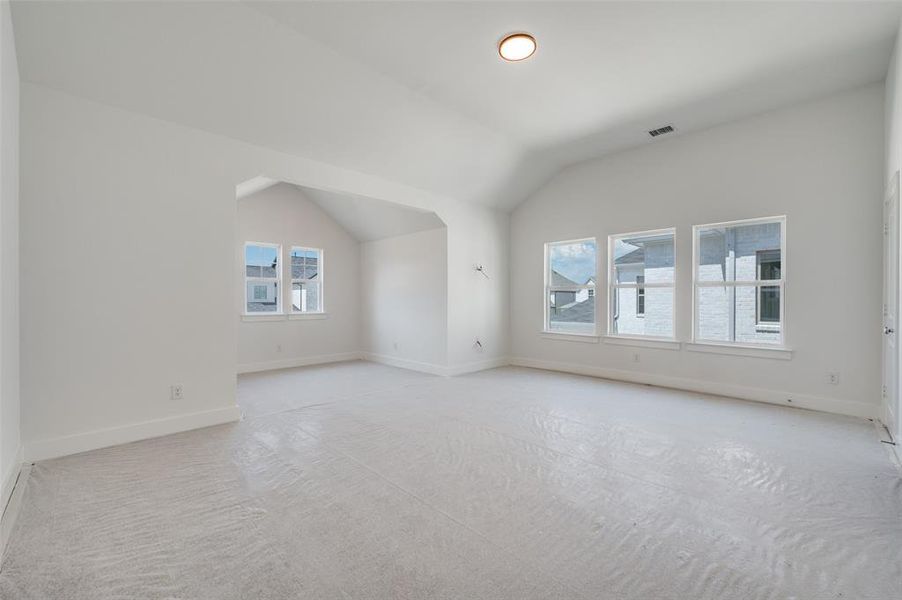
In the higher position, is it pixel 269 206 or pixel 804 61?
pixel 804 61

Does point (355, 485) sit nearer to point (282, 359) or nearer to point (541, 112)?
point (541, 112)

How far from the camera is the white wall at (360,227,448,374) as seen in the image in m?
6.11

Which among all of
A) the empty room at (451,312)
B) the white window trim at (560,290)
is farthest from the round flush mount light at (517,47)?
the white window trim at (560,290)

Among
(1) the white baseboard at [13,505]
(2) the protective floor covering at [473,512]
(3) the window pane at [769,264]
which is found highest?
(3) the window pane at [769,264]

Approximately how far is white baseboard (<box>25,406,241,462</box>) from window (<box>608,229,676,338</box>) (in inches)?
196

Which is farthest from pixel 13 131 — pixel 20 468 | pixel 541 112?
pixel 541 112

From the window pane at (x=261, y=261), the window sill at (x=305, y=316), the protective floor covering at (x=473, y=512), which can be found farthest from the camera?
the window sill at (x=305, y=316)

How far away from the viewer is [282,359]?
22.1 feet

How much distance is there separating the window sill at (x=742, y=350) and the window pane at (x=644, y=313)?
14.6 inches

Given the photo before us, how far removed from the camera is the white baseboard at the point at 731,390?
3.93 m

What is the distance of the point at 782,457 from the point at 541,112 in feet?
12.7

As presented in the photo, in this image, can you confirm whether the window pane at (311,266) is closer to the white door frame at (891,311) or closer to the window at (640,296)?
the window at (640,296)

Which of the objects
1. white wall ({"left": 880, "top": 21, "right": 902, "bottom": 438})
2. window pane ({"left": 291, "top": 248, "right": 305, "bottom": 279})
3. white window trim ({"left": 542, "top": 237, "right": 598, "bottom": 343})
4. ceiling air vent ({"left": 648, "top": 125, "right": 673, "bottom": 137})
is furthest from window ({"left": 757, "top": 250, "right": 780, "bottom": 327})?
window pane ({"left": 291, "top": 248, "right": 305, "bottom": 279})

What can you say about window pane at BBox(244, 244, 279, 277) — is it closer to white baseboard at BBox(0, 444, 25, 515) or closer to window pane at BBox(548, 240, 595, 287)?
white baseboard at BBox(0, 444, 25, 515)
